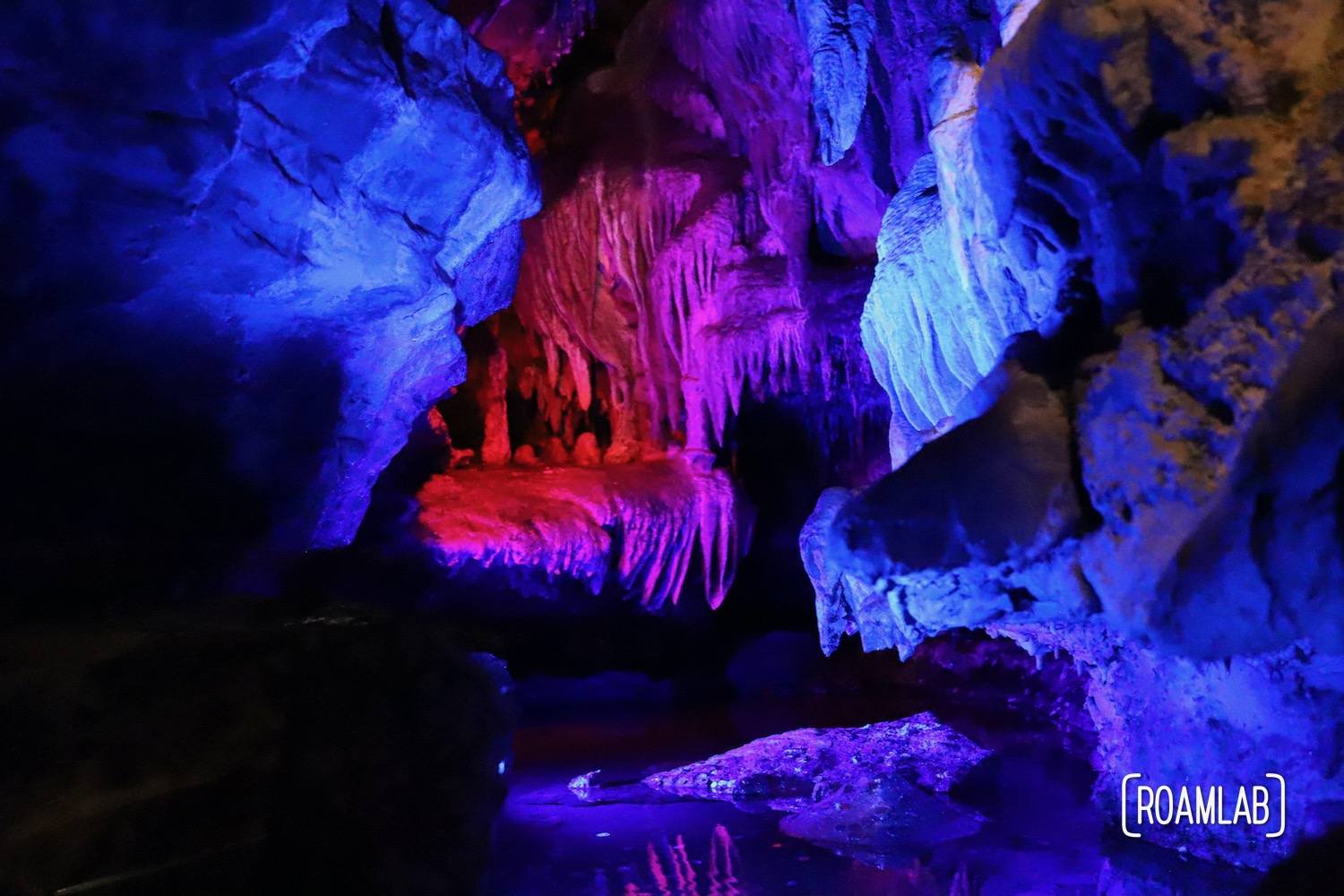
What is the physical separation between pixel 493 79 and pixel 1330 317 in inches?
152

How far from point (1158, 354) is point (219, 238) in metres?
3.63

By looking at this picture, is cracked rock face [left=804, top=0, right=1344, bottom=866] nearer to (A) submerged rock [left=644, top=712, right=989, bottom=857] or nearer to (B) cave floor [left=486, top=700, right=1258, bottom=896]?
(B) cave floor [left=486, top=700, right=1258, bottom=896]

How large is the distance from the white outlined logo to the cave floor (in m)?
0.15

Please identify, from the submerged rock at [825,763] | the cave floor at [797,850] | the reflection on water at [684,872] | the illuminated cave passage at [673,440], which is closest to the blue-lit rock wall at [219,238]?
the illuminated cave passage at [673,440]

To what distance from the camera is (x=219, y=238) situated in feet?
12.8

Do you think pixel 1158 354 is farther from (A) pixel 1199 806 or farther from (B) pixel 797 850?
(B) pixel 797 850

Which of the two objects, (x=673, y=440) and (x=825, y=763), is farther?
(x=673, y=440)

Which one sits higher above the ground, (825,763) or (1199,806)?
(1199,806)

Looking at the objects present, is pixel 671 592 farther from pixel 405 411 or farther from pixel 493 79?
pixel 493 79

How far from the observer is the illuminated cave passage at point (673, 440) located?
2.14 m

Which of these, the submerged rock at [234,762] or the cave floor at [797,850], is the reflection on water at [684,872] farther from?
the submerged rock at [234,762]

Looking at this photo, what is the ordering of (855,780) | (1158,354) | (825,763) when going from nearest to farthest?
(1158,354) → (855,780) → (825,763)

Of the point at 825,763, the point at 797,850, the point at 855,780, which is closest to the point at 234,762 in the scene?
the point at 797,850

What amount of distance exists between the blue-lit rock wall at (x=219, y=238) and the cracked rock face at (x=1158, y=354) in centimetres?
265
